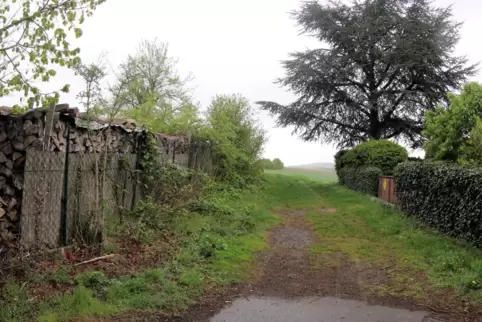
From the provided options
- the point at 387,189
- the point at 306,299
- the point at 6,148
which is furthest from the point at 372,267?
the point at 387,189

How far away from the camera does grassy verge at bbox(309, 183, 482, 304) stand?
6.35 metres

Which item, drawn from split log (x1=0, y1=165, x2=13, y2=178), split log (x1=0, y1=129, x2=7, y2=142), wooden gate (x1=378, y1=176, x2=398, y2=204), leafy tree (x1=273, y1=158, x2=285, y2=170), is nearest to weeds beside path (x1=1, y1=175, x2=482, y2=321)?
split log (x1=0, y1=165, x2=13, y2=178)

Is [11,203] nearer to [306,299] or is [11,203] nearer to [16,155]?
[16,155]

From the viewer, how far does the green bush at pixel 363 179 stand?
18.2 m

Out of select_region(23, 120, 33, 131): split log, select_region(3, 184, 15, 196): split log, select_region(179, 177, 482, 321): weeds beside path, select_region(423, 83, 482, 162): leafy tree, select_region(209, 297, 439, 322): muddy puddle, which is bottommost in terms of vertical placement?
select_region(209, 297, 439, 322): muddy puddle

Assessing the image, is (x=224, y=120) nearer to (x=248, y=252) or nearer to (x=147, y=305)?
(x=248, y=252)

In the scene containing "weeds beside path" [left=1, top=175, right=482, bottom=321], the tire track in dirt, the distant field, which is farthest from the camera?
the distant field

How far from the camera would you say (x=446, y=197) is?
9.41m

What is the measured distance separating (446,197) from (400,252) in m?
1.93

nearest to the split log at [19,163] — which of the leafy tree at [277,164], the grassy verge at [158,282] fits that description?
the grassy verge at [158,282]

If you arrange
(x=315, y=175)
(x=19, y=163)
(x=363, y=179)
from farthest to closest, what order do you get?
(x=315, y=175) → (x=363, y=179) → (x=19, y=163)

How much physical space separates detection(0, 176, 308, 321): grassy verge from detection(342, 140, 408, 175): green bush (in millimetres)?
11940

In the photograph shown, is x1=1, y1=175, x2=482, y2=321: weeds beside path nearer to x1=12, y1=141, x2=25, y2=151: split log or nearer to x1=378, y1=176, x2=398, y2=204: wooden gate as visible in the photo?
x1=12, y1=141, x2=25, y2=151: split log

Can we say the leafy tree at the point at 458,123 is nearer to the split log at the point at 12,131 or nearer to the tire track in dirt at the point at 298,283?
the tire track in dirt at the point at 298,283
